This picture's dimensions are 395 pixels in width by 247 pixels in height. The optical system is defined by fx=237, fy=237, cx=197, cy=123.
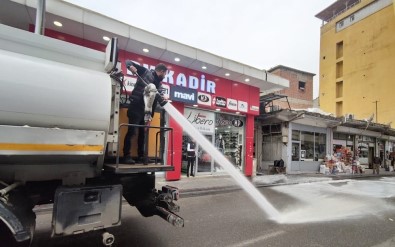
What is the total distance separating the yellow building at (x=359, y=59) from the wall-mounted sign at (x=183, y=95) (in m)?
24.9

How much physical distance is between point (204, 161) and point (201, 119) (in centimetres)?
239

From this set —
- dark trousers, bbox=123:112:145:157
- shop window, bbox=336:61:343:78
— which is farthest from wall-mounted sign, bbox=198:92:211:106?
shop window, bbox=336:61:343:78

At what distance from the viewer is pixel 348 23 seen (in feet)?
104

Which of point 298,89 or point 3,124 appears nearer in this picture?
point 3,124

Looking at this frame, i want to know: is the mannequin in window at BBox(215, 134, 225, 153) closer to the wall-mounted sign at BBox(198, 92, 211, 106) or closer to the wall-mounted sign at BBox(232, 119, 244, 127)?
the wall-mounted sign at BBox(232, 119, 244, 127)

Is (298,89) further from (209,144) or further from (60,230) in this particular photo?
(60,230)

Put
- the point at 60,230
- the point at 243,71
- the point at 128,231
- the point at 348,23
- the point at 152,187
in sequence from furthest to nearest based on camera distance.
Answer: the point at 348,23 < the point at 243,71 < the point at 128,231 < the point at 152,187 < the point at 60,230

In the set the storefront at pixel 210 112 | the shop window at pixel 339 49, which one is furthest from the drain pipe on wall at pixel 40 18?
the shop window at pixel 339 49

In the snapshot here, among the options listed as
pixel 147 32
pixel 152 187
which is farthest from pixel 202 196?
pixel 147 32

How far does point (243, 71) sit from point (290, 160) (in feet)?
27.5

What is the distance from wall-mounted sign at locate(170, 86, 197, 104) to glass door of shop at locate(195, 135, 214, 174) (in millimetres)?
2547

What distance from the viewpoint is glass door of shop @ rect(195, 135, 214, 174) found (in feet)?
42.6

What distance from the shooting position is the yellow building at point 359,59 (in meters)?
26.3

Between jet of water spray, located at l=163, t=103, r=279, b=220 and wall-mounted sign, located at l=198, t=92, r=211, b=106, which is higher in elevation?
wall-mounted sign, located at l=198, t=92, r=211, b=106
